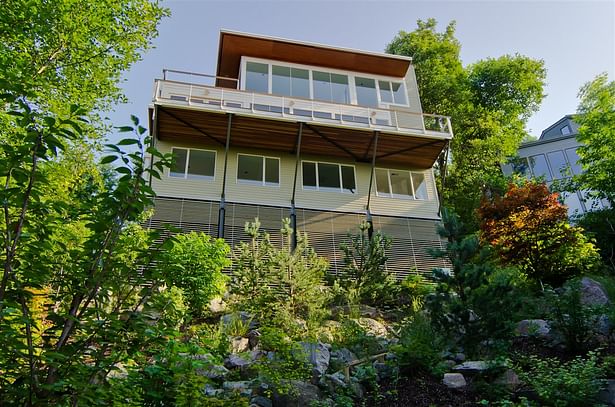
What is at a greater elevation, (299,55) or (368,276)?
(299,55)

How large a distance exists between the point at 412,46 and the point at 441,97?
4.12 metres

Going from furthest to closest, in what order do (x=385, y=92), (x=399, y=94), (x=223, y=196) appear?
(x=399, y=94), (x=385, y=92), (x=223, y=196)

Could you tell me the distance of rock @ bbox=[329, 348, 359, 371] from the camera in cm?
640

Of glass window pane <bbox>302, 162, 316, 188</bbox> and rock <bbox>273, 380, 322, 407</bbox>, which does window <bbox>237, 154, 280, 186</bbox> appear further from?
rock <bbox>273, 380, 322, 407</bbox>

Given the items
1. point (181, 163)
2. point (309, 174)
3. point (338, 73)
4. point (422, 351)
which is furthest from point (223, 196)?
point (422, 351)

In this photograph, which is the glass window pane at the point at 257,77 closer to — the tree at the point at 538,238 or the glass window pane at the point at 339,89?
the glass window pane at the point at 339,89

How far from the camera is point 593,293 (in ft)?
31.0

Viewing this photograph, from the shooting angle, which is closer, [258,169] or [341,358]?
[341,358]

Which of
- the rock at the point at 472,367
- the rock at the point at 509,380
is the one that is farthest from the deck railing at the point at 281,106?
the rock at the point at 509,380

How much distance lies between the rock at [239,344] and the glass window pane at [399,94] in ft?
42.6

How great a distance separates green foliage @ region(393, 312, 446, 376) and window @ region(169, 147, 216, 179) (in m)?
9.73

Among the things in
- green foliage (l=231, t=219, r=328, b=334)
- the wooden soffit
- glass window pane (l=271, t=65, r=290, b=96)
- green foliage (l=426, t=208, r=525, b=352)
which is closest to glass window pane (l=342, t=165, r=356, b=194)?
the wooden soffit

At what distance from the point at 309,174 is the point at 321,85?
4246 millimetres

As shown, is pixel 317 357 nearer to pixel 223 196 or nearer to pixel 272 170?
pixel 223 196
